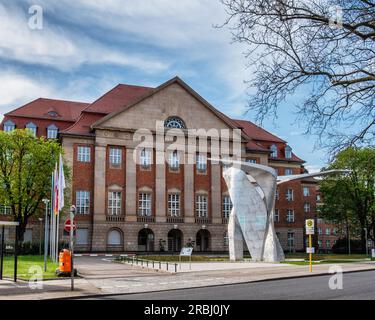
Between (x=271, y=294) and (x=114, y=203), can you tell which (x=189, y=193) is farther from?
(x=271, y=294)

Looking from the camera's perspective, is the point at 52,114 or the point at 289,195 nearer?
the point at 52,114

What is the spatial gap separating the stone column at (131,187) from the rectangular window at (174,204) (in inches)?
194

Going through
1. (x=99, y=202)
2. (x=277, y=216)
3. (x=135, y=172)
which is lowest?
(x=277, y=216)

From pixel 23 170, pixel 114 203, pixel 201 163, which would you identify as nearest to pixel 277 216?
pixel 201 163

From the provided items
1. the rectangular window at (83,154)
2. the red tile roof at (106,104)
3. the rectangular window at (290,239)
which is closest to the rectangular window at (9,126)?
the red tile roof at (106,104)

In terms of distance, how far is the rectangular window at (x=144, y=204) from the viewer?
63.7m

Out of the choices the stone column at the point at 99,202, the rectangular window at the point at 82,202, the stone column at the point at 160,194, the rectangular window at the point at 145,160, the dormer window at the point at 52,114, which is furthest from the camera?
the dormer window at the point at 52,114

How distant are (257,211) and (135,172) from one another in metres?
26.9

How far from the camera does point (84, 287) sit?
19.6m

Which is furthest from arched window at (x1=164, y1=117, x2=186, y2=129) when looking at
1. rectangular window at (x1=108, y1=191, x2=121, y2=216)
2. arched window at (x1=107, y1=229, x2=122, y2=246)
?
arched window at (x1=107, y1=229, x2=122, y2=246)

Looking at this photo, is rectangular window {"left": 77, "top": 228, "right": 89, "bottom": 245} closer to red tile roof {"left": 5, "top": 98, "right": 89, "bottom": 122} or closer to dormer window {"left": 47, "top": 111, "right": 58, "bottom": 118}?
red tile roof {"left": 5, "top": 98, "right": 89, "bottom": 122}

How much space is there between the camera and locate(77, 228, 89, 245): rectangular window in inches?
2361

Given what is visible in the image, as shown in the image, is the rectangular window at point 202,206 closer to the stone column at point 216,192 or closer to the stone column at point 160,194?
the stone column at point 216,192

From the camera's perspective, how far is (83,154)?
204ft
